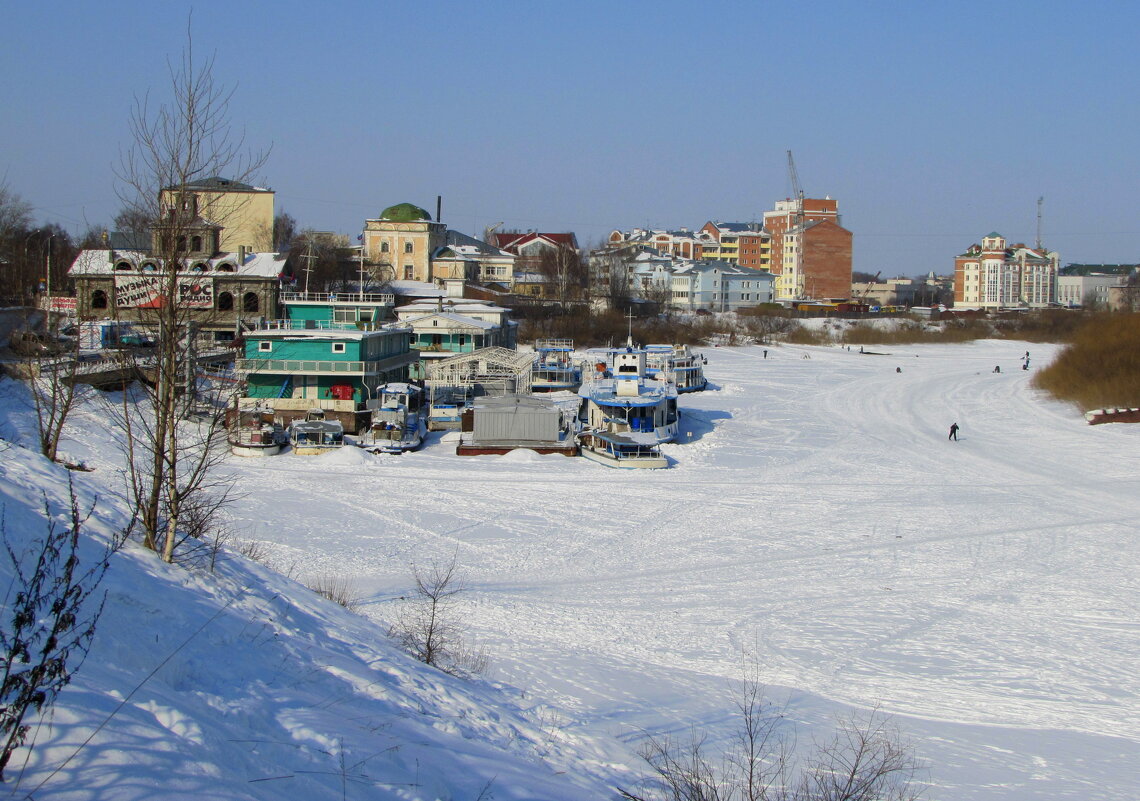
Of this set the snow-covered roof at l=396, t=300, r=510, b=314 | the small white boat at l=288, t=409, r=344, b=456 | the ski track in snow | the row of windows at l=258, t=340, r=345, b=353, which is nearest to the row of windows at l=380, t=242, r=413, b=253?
the snow-covered roof at l=396, t=300, r=510, b=314

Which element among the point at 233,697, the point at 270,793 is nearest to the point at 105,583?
the point at 233,697

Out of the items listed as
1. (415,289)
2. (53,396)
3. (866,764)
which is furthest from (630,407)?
(415,289)

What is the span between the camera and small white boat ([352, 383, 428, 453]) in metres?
24.9

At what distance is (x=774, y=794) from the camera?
6.29 meters

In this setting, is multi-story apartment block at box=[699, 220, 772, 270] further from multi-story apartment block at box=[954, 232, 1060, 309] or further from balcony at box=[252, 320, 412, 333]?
balcony at box=[252, 320, 412, 333]

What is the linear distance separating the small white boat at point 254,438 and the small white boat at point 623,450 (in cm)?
777

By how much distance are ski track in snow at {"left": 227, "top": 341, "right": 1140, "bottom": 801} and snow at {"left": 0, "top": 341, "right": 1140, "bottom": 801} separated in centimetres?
6

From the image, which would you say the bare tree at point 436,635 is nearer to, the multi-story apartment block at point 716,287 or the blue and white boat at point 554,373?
the blue and white boat at point 554,373

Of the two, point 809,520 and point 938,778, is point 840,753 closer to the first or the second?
point 938,778

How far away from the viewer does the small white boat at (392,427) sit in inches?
979

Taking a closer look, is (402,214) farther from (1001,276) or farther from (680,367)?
(1001,276)

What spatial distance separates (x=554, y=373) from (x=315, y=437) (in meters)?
15.3

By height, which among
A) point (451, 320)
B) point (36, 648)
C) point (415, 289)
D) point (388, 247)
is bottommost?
point (36, 648)

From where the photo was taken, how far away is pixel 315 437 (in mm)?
24359
